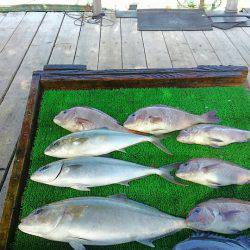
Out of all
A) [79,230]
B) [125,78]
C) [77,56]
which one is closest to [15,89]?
[77,56]

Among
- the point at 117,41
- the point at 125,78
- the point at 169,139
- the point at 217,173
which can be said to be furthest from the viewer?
the point at 117,41

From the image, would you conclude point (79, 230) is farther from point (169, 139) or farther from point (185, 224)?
point (169, 139)

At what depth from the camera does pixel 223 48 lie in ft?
16.3

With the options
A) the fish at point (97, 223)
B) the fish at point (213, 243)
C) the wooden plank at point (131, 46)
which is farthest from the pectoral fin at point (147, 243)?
the wooden plank at point (131, 46)

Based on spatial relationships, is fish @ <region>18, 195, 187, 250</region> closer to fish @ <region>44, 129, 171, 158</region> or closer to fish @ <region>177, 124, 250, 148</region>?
fish @ <region>44, 129, 171, 158</region>

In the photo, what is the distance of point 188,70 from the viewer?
323 centimetres

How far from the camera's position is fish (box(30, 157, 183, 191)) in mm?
2189

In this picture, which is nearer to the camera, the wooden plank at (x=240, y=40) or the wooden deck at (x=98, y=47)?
the wooden deck at (x=98, y=47)

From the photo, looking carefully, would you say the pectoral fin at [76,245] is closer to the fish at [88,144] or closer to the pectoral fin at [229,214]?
the fish at [88,144]

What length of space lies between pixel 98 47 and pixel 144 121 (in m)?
2.66

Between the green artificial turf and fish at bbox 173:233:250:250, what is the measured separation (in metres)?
0.11

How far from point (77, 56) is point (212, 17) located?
2.45 m

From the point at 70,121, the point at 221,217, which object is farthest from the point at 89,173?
the point at 221,217

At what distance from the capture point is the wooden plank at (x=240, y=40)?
4.82 metres
